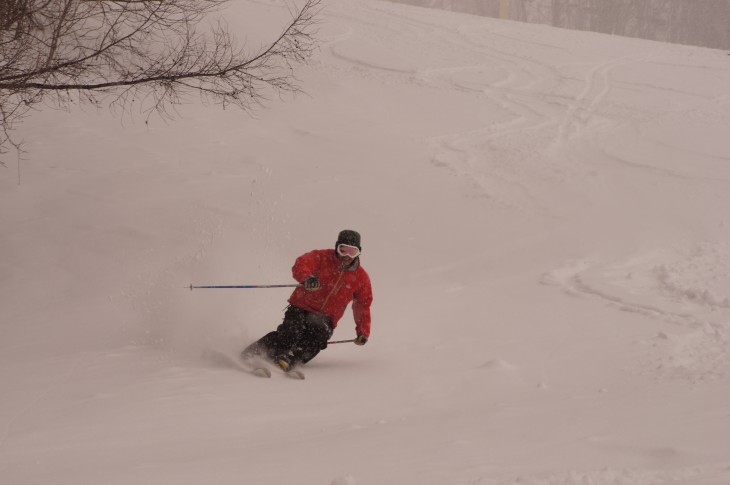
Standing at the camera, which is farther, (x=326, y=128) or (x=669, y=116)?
(x=669, y=116)

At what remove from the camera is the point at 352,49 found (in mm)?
19906

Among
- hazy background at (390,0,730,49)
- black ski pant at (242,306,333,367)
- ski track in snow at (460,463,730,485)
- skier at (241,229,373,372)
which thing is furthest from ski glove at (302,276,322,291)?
hazy background at (390,0,730,49)

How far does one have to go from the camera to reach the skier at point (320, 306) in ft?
20.7

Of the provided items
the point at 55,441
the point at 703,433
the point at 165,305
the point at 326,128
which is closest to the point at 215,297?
the point at 165,305

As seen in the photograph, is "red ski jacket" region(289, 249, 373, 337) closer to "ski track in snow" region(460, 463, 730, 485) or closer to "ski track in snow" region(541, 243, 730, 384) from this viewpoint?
"ski track in snow" region(541, 243, 730, 384)

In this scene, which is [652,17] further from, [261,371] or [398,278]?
[261,371]

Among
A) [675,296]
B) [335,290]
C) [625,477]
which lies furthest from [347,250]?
[675,296]

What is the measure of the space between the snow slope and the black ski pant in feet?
0.75

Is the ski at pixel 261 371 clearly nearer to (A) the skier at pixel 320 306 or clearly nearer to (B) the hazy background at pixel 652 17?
(A) the skier at pixel 320 306

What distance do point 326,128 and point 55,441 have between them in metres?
10.7

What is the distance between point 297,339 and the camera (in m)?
6.37

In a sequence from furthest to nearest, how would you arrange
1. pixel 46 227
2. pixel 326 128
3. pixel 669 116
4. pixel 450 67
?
1. pixel 450 67
2. pixel 669 116
3. pixel 326 128
4. pixel 46 227

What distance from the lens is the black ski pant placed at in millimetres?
6340

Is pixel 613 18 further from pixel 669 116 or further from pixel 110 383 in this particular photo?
pixel 110 383
